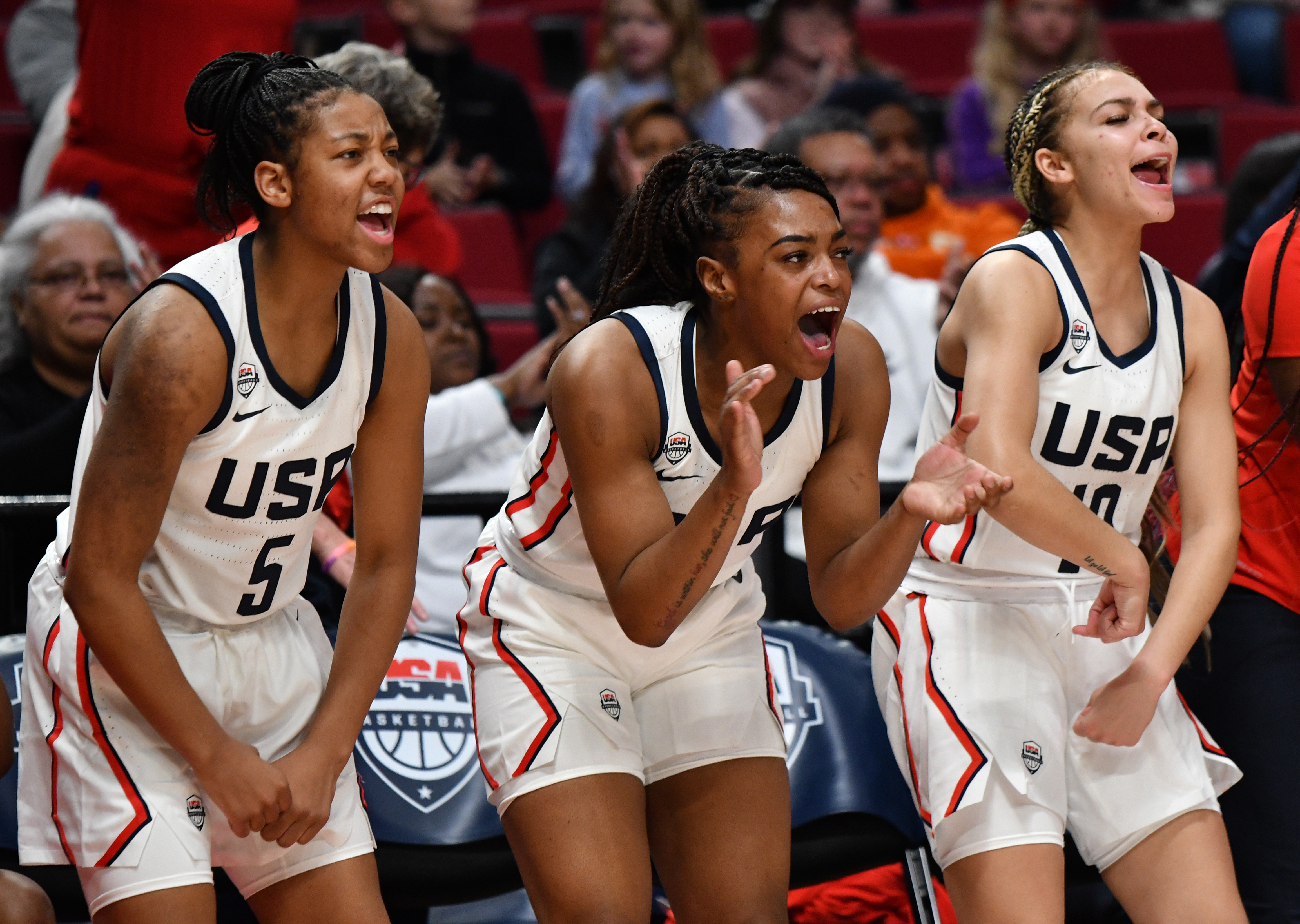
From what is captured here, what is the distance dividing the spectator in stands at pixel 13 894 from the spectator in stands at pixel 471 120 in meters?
3.39

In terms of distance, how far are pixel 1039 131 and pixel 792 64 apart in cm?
344

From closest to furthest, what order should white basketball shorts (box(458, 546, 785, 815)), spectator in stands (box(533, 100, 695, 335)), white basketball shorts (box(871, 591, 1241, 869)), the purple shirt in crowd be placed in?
white basketball shorts (box(458, 546, 785, 815)) < white basketball shorts (box(871, 591, 1241, 869)) < spectator in stands (box(533, 100, 695, 335)) < the purple shirt in crowd

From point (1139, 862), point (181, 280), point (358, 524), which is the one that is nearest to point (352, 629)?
point (358, 524)

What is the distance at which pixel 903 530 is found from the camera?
2.21m

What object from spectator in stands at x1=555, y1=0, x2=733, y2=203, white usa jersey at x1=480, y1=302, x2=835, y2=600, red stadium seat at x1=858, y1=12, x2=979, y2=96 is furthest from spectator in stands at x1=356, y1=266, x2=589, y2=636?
red stadium seat at x1=858, y1=12, x2=979, y2=96

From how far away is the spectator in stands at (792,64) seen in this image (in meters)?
5.78

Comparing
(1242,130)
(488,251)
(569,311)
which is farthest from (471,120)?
(1242,130)

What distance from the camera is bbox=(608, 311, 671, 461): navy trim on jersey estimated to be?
2318mm

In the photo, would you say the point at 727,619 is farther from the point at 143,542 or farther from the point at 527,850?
the point at 143,542

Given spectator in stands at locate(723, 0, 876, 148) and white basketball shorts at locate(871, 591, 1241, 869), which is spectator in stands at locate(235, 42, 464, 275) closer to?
white basketball shorts at locate(871, 591, 1241, 869)

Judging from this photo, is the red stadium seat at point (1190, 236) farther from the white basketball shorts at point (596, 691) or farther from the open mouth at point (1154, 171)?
the white basketball shorts at point (596, 691)

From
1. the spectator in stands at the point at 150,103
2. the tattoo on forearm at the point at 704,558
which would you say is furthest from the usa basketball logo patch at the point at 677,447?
the spectator in stands at the point at 150,103

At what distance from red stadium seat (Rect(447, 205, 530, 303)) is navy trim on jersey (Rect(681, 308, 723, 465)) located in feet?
10.7

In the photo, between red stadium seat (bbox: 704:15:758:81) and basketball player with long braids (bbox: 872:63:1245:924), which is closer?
basketball player with long braids (bbox: 872:63:1245:924)
